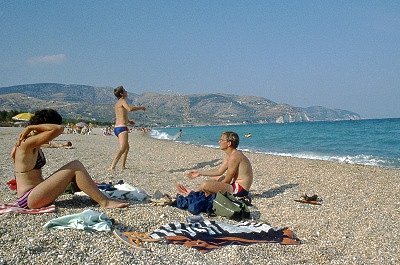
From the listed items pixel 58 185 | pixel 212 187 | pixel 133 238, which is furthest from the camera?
pixel 212 187

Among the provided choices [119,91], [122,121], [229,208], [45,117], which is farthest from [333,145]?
[45,117]

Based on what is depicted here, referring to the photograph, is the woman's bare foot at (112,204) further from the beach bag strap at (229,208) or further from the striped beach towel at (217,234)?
the beach bag strap at (229,208)

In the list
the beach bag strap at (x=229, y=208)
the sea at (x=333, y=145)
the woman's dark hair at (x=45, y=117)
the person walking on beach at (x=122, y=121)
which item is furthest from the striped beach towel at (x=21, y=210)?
the sea at (x=333, y=145)

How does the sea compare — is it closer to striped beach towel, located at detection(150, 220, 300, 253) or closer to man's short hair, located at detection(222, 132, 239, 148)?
man's short hair, located at detection(222, 132, 239, 148)

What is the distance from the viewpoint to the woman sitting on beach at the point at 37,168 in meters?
5.07

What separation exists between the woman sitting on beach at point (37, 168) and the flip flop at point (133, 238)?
1.20 meters

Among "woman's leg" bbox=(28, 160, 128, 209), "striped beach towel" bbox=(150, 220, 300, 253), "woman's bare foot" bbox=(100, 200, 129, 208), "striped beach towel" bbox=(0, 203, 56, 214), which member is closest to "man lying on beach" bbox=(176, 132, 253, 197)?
"striped beach towel" bbox=(150, 220, 300, 253)

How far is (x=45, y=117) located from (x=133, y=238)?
1.94 metres

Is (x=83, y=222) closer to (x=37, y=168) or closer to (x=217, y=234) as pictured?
(x=37, y=168)

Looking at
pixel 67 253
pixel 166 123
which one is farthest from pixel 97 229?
pixel 166 123

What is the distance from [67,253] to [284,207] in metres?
4.14

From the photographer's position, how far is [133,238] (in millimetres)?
4520

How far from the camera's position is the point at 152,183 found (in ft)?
30.0

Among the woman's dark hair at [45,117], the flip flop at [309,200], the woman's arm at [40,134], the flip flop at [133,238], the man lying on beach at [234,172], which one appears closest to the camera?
the flip flop at [133,238]
